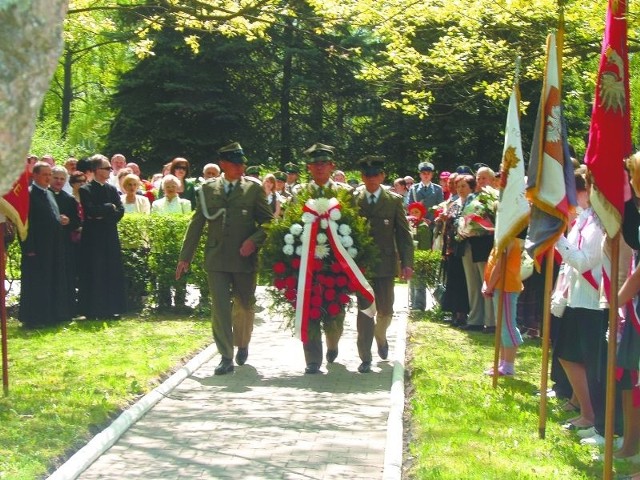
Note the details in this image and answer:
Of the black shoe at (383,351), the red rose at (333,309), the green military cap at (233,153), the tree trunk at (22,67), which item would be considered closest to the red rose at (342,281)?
the red rose at (333,309)

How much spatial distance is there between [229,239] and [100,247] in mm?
4072

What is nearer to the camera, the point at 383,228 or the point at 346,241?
the point at 346,241

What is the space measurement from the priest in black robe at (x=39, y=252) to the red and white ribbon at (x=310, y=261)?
431cm

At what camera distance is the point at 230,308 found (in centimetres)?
1171

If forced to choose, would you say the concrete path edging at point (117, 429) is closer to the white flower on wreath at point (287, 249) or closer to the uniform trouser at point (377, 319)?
the white flower on wreath at point (287, 249)

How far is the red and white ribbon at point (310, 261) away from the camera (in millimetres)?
11594

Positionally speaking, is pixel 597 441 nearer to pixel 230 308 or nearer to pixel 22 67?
pixel 230 308

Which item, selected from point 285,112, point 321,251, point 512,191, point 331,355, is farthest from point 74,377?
point 285,112

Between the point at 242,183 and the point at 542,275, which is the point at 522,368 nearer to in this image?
the point at 542,275

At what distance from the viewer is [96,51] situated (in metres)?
44.5

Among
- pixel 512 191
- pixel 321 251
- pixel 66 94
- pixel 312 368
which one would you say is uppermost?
pixel 66 94

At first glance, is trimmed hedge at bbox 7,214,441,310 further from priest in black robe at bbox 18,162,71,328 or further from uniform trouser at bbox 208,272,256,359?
uniform trouser at bbox 208,272,256,359

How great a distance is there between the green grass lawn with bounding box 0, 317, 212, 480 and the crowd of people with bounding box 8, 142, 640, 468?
0.69 metres

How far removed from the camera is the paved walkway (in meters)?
7.91
